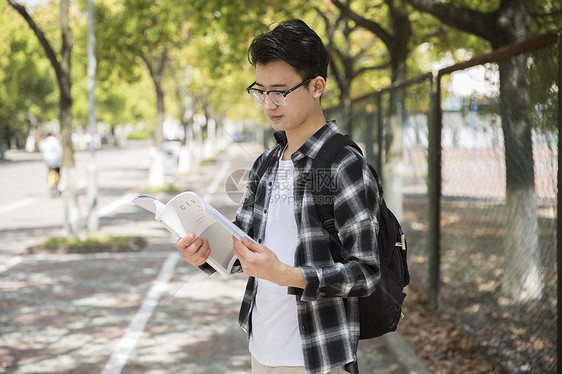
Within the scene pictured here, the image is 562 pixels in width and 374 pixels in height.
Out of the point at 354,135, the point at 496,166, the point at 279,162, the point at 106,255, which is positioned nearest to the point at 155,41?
the point at 354,135

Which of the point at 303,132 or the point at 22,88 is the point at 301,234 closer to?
the point at 303,132

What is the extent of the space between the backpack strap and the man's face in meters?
0.14

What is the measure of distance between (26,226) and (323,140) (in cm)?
1274

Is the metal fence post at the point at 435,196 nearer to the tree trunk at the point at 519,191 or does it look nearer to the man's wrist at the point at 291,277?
the tree trunk at the point at 519,191

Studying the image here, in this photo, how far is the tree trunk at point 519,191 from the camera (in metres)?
5.16

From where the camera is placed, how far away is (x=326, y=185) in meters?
2.01

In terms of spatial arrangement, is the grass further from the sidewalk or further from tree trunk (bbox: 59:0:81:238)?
the sidewalk

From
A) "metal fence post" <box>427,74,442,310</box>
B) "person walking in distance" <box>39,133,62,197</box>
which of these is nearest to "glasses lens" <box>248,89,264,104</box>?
"metal fence post" <box>427,74,442,310</box>

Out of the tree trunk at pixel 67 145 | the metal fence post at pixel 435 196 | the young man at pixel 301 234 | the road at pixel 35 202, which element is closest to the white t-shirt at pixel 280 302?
the young man at pixel 301 234

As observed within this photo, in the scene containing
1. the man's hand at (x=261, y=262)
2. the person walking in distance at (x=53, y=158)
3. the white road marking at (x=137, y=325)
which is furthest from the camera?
the person walking in distance at (x=53, y=158)

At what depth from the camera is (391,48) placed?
11.4 m

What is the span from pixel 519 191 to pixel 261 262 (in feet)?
14.7

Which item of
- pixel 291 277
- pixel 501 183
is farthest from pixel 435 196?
pixel 291 277

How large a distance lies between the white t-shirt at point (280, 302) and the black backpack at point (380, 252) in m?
0.13
